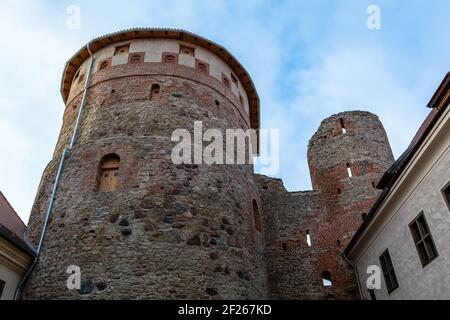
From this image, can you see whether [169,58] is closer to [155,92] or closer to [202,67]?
[202,67]

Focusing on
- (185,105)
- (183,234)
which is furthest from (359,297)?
(185,105)

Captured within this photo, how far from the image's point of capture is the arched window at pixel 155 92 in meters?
13.5

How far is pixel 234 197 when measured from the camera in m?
12.2

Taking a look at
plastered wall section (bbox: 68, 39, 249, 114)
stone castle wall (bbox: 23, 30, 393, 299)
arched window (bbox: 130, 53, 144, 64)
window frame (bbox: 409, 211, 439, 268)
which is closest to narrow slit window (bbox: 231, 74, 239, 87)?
A: stone castle wall (bbox: 23, 30, 393, 299)

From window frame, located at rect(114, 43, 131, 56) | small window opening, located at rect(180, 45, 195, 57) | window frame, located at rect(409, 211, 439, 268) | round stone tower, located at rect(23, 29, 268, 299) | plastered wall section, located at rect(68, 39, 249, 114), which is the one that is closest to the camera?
window frame, located at rect(409, 211, 439, 268)

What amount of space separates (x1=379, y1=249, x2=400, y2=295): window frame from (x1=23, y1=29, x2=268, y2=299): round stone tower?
12.2 ft

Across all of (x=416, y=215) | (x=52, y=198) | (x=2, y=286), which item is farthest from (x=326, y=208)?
(x=2, y=286)

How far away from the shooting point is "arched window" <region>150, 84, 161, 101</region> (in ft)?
44.4

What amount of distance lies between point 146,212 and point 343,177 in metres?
10.8

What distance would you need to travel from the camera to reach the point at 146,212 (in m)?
10.4

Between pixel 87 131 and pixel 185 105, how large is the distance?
340 centimetres

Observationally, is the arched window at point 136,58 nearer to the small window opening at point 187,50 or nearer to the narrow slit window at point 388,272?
the small window opening at point 187,50

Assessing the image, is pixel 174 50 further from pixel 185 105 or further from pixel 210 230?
pixel 210 230

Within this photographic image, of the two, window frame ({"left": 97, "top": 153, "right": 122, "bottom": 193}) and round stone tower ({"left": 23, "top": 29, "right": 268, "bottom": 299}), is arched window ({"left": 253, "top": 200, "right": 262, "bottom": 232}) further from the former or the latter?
window frame ({"left": 97, "top": 153, "right": 122, "bottom": 193})
